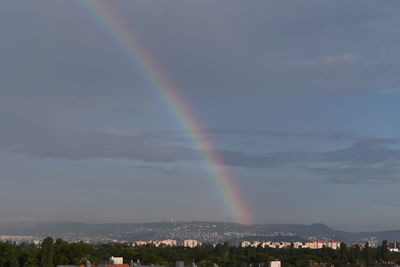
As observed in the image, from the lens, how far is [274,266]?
325 feet

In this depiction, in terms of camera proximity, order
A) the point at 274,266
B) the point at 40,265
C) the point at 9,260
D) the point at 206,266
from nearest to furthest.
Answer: the point at 274,266 < the point at 40,265 < the point at 9,260 < the point at 206,266

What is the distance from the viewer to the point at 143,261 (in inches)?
5600

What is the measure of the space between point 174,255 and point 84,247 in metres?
52.9

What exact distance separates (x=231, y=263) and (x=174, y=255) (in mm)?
15314

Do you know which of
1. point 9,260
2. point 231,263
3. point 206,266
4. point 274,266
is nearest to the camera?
point 274,266

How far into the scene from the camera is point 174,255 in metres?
193

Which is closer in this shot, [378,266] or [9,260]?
[9,260]

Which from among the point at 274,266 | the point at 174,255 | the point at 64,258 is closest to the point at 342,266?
the point at 174,255

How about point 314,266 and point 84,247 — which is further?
point 314,266

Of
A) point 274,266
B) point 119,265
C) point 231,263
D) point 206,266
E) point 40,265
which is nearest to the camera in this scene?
point 119,265

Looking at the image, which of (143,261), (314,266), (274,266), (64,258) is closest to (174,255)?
(314,266)

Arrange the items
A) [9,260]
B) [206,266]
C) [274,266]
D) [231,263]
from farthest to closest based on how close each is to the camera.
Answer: [231,263]
[206,266]
[9,260]
[274,266]

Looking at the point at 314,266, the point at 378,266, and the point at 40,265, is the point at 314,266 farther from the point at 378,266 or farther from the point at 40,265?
the point at 40,265

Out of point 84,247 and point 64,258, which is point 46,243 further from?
point 84,247
